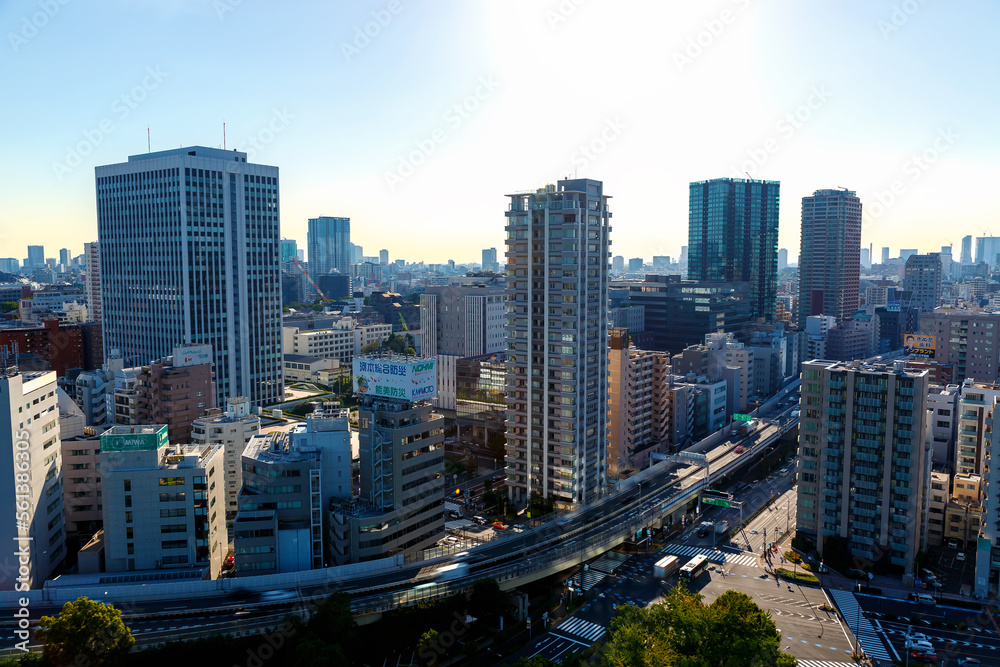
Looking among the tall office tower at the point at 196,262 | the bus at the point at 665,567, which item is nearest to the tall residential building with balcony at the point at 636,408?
the bus at the point at 665,567

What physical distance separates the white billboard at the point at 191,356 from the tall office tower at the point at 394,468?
76.4 ft

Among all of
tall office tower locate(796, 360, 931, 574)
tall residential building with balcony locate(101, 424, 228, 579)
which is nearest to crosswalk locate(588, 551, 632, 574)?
tall office tower locate(796, 360, 931, 574)

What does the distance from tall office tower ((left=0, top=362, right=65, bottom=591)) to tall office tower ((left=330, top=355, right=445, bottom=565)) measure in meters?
15.1

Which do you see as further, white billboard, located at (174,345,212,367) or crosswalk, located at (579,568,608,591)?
white billboard, located at (174,345,212,367)

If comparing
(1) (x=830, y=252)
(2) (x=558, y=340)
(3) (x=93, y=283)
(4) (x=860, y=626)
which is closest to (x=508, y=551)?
(2) (x=558, y=340)

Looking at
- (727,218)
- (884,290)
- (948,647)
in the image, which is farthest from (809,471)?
(884,290)

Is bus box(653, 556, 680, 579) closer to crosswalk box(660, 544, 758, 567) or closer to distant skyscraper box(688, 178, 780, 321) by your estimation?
crosswalk box(660, 544, 758, 567)

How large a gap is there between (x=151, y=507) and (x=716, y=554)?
34.7m

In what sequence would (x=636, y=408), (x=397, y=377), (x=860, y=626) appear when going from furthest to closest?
(x=636, y=408) < (x=397, y=377) < (x=860, y=626)

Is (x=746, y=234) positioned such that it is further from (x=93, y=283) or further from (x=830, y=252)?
(x=93, y=283)

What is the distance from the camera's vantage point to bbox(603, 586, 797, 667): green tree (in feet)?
92.5

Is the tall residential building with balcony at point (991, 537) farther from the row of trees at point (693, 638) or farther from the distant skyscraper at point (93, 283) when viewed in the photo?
the distant skyscraper at point (93, 283)

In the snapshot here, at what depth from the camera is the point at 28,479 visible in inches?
1443

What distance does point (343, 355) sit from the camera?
108625 millimetres
